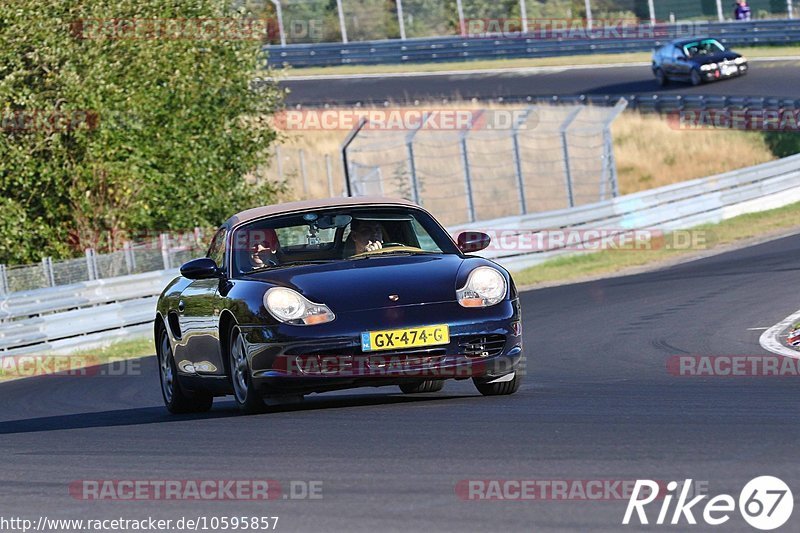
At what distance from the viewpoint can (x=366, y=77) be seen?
51.6 m

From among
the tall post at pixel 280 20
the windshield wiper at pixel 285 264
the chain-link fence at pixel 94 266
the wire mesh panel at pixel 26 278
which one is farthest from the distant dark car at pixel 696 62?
the windshield wiper at pixel 285 264

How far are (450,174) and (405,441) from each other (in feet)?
95.2

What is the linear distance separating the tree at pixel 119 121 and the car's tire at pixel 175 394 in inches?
487

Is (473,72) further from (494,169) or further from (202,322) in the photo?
(202,322)

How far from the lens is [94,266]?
2019 centimetres

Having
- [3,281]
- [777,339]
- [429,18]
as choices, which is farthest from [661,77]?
[777,339]

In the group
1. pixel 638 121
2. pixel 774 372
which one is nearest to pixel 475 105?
pixel 638 121

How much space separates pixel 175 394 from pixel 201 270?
4.73ft

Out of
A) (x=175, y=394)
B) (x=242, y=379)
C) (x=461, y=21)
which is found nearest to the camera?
(x=242, y=379)

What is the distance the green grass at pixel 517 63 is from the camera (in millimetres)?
46625

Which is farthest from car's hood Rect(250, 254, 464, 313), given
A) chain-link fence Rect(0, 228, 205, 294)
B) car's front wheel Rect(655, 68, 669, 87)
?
car's front wheel Rect(655, 68, 669, 87)

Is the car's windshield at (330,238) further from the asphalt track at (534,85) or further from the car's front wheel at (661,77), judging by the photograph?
the car's front wheel at (661,77)

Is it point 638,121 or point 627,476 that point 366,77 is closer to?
point 638,121

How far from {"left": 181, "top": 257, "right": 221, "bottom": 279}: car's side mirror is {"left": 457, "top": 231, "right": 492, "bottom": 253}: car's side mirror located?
159 cm
